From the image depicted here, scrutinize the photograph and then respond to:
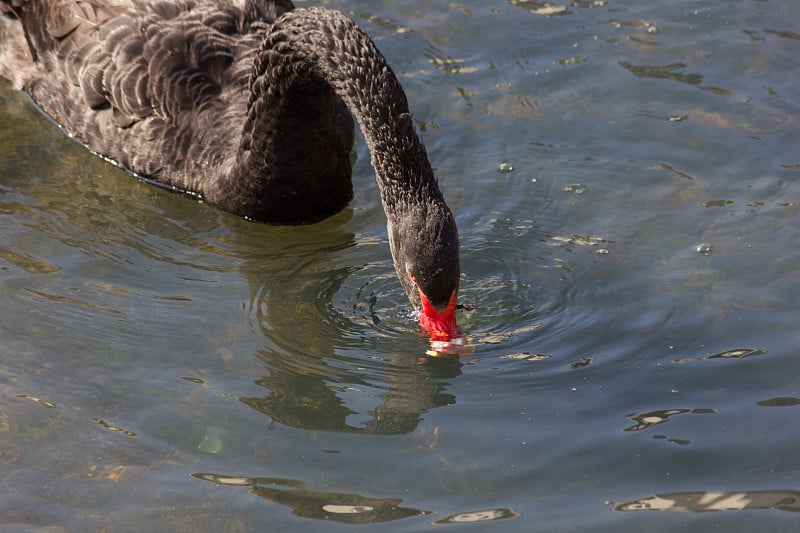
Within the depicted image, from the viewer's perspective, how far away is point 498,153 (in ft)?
29.5

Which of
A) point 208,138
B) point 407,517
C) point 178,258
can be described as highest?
point 208,138

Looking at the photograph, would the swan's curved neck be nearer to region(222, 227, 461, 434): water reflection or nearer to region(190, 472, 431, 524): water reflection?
region(222, 227, 461, 434): water reflection

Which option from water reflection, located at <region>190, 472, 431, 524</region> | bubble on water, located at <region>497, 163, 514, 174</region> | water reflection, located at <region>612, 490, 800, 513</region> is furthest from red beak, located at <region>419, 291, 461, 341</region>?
bubble on water, located at <region>497, 163, 514, 174</region>

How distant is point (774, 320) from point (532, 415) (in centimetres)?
192

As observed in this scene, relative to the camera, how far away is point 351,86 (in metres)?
7.37

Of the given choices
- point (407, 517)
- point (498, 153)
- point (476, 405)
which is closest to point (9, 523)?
point (407, 517)

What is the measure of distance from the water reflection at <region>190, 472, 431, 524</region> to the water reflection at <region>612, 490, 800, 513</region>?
1130 mm

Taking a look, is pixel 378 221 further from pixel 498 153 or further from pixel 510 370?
pixel 510 370

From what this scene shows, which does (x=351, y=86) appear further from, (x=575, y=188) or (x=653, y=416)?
(x=653, y=416)

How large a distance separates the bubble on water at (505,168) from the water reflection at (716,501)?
3844 mm

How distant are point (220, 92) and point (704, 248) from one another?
13.3ft

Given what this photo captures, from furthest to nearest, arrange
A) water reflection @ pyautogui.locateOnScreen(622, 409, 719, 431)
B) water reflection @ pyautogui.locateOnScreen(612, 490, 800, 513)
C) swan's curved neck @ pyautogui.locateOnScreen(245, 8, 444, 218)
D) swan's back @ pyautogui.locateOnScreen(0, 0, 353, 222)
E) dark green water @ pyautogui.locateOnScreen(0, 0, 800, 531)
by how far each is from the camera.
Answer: swan's back @ pyautogui.locateOnScreen(0, 0, 353, 222), swan's curved neck @ pyautogui.locateOnScreen(245, 8, 444, 218), water reflection @ pyautogui.locateOnScreen(622, 409, 719, 431), dark green water @ pyautogui.locateOnScreen(0, 0, 800, 531), water reflection @ pyautogui.locateOnScreen(612, 490, 800, 513)

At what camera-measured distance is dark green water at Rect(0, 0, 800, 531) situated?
220 inches

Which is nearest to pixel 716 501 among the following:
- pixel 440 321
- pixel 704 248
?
pixel 440 321
